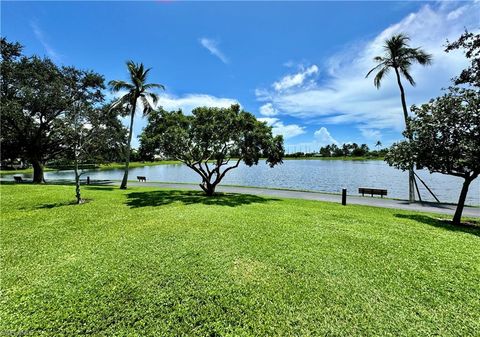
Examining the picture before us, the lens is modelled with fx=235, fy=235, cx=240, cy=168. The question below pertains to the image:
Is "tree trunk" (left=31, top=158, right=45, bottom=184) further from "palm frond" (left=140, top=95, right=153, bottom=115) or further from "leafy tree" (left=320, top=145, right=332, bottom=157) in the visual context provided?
"leafy tree" (left=320, top=145, right=332, bottom=157)

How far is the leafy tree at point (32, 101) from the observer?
20172mm

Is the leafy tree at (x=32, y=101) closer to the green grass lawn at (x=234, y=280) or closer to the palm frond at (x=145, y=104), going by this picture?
the palm frond at (x=145, y=104)

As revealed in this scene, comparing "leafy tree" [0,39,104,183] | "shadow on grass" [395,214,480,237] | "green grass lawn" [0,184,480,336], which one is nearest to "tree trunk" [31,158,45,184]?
"leafy tree" [0,39,104,183]

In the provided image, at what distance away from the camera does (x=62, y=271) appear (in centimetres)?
503

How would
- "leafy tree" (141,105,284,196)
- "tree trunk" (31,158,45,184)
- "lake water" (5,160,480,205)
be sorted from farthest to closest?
"lake water" (5,160,480,205)
"tree trunk" (31,158,45,184)
"leafy tree" (141,105,284,196)

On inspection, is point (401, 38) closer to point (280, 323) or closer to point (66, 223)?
point (280, 323)

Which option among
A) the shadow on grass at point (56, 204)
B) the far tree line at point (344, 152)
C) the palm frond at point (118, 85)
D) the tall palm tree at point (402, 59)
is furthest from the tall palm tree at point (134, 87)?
the far tree line at point (344, 152)

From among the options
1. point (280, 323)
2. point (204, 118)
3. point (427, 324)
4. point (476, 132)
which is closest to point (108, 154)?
point (204, 118)

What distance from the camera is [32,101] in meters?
20.5

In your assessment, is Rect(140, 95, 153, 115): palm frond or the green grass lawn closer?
the green grass lawn

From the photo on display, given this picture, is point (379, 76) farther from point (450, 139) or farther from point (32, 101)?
point (32, 101)

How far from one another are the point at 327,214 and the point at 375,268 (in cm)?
569

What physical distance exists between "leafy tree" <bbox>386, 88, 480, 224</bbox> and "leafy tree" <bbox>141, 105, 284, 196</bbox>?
26.8ft

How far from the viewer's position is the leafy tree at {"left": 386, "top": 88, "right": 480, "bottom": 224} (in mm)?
9859
